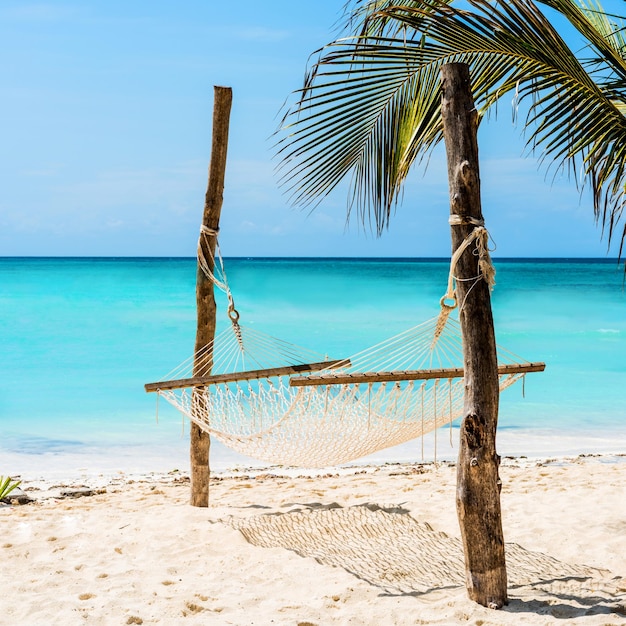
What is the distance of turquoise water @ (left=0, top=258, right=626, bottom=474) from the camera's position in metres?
6.67

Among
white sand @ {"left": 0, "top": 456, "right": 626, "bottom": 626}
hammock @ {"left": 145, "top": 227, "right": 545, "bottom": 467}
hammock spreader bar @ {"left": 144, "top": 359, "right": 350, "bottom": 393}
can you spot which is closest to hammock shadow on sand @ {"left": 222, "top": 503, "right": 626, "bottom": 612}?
white sand @ {"left": 0, "top": 456, "right": 626, "bottom": 626}

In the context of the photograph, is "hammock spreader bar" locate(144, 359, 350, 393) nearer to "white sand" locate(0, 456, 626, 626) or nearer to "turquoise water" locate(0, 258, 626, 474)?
"white sand" locate(0, 456, 626, 626)

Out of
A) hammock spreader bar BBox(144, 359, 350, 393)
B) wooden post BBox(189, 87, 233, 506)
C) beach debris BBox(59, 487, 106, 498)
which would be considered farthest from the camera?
beach debris BBox(59, 487, 106, 498)

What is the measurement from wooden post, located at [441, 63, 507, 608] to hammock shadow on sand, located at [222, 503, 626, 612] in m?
0.17

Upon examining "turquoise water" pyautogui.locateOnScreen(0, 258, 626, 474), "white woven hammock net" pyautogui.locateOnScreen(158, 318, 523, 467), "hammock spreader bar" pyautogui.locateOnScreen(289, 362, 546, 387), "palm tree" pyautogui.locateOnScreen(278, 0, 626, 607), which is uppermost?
"palm tree" pyautogui.locateOnScreen(278, 0, 626, 607)

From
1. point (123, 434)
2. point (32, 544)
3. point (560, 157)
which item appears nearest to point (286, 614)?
point (32, 544)

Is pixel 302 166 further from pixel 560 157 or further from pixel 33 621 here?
pixel 33 621

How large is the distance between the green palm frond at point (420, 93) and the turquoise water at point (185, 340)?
3.17 meters

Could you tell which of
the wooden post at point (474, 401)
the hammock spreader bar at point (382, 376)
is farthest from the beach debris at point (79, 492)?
the wooden post at point (474, 401)

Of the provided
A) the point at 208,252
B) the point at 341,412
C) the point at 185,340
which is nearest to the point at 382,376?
the point at 341,412

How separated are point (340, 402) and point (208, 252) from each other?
114 cm

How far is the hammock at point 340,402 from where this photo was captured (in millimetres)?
2572

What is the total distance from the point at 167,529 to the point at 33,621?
93cm

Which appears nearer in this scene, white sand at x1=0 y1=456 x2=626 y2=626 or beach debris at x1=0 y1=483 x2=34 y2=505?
white sand at x1=0 y1=456 x2=626 y2=626
